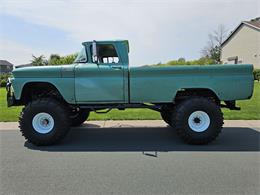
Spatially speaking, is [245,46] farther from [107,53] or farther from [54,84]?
[54,84]

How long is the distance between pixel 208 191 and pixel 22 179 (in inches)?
108

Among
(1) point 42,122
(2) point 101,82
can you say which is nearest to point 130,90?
(2) point 101,82

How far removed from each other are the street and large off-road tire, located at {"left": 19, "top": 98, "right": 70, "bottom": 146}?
0.21 metres

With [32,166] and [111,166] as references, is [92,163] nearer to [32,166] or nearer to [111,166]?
[111,166]

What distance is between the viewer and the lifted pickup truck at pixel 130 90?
22.8 feet

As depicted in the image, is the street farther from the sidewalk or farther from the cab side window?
the cab side window

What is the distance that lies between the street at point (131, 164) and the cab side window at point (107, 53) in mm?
1850

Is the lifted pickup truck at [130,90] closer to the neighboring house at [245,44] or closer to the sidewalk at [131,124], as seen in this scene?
the sidewalk at [131,124]

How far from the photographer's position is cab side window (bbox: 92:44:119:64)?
740 cm

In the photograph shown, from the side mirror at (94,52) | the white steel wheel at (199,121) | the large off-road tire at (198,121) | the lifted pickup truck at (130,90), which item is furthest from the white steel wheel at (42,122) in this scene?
the white steel wheel at (199,121)

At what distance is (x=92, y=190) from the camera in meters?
4.33

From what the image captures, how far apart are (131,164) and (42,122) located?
261 centimetres

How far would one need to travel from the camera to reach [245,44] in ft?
148

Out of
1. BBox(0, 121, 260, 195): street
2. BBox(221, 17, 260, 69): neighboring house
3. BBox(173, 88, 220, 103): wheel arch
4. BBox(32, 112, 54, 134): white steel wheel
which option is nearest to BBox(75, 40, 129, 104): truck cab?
BBox(32, 112, 54, 134): white steel wheel
